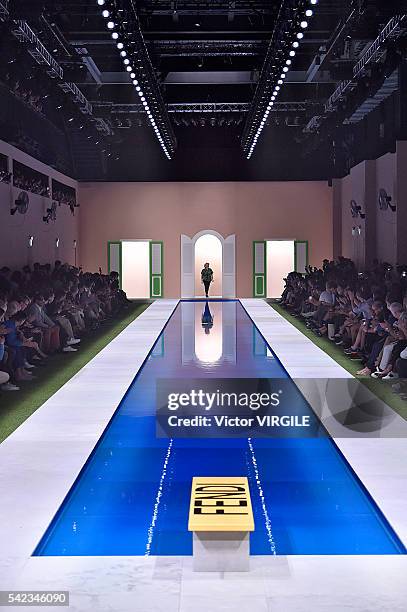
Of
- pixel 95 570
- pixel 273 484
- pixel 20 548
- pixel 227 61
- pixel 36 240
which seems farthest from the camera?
pixel 36 240

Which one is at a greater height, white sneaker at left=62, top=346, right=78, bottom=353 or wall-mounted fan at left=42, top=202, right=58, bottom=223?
wall-mounted fan at left=42, top=202, right=58, bottom=223

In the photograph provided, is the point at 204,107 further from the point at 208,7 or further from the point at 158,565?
the point at 158,565

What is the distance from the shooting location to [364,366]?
12922 millimetres

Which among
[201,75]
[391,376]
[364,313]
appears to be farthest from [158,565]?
[201,75]

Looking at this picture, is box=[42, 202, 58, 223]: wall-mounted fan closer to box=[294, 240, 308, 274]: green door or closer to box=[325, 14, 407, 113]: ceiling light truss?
box=[325, 14, 407, 113]: ceiling light truss

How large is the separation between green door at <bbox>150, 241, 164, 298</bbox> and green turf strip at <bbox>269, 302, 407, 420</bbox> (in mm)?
12141

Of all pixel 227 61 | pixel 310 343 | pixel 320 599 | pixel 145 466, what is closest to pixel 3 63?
pixel 227 61

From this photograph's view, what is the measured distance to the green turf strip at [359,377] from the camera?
397 inches

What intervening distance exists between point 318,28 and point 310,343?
6.07m

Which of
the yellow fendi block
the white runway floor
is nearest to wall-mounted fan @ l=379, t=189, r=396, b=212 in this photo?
the white runway floor

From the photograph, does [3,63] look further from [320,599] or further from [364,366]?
[320,599]

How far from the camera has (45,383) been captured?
468 inches

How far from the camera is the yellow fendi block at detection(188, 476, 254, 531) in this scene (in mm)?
4641

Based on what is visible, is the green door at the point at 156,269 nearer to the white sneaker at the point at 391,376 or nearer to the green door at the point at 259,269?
the green door at the point at 259,269
